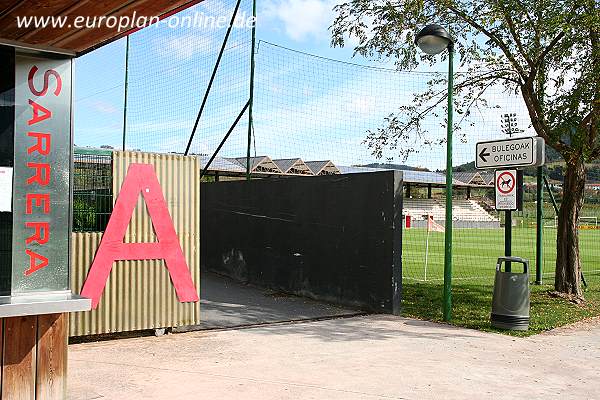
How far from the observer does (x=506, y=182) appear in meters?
9.07

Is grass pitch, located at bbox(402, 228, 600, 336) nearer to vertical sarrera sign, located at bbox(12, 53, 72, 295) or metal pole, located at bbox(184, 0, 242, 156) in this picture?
metal pole, located at bbox(184, 0, 242, 156)

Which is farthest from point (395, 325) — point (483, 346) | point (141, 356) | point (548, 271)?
point (548, 271)

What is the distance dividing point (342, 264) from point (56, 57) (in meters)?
6.74

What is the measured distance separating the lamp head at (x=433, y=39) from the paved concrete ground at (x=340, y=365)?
4.04m

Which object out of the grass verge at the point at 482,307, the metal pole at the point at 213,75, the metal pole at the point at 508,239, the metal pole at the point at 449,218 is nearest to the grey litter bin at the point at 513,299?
the grass verge at the point at 482,307

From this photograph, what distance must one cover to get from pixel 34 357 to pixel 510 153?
6.85 m

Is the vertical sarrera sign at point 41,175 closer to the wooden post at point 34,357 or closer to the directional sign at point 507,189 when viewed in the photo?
the wooden post at point 34,357

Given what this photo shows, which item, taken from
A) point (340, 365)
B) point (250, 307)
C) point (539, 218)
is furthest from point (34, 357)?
point (539, 218)

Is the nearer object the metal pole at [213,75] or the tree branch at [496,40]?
the tree branch at [496,40]

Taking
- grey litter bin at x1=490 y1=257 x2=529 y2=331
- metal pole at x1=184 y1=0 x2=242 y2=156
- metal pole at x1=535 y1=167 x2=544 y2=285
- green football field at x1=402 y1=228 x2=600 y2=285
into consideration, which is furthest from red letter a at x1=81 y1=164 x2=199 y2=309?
metal pole at x1=535 y1=167 x2=544 y2=285

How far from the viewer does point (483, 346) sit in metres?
7.79

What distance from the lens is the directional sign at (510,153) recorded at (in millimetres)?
8820

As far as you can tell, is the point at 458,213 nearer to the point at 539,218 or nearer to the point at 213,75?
the point at 539,218

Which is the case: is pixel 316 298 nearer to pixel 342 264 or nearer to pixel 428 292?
pixel 342 264
